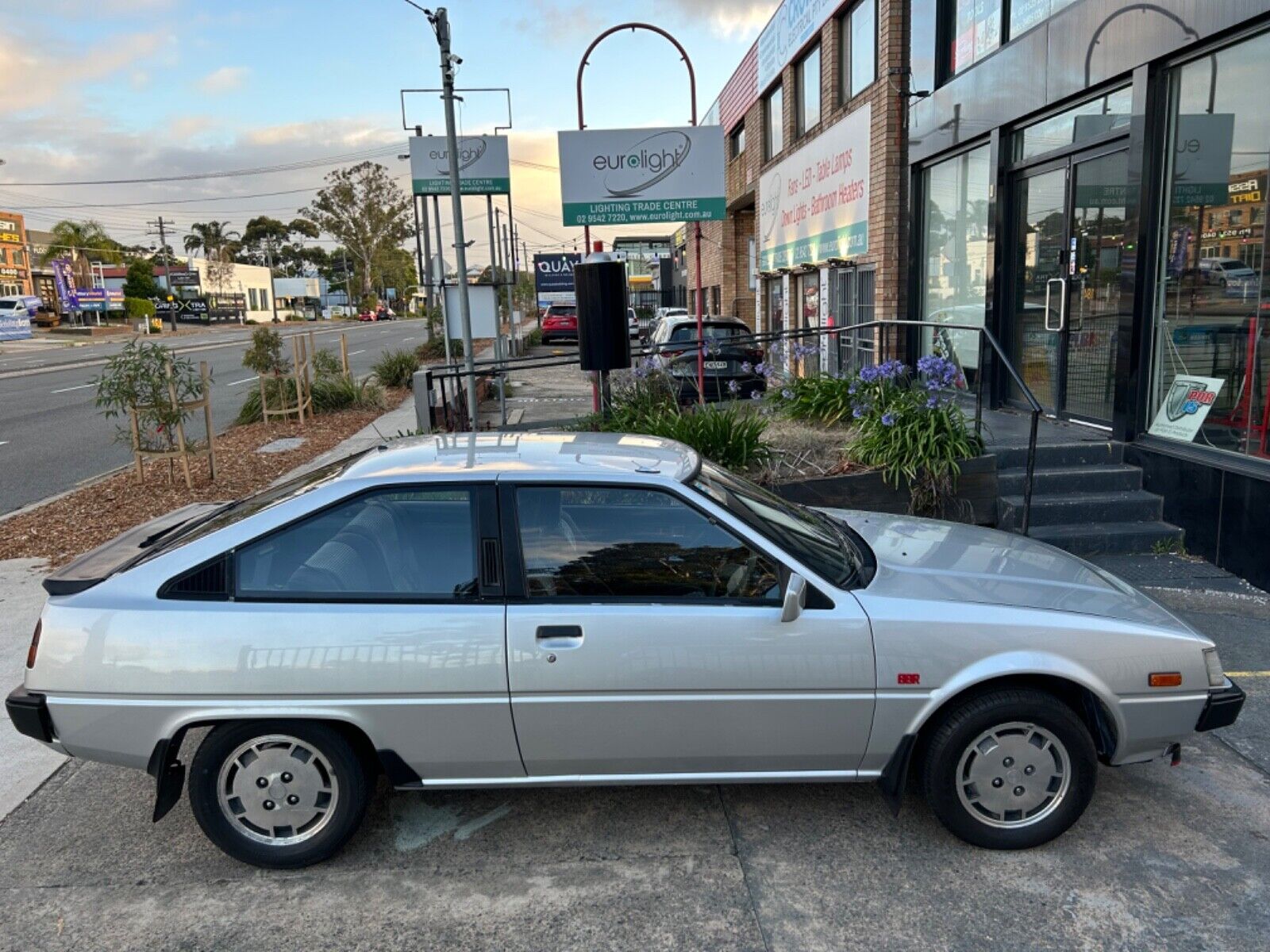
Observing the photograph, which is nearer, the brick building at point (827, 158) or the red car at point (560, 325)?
the brick building at point (827, 158)

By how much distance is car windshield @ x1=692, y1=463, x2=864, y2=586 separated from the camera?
11.6 feet

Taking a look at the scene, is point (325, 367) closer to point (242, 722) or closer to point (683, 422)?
point (683, 422)

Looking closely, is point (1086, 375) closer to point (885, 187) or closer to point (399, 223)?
point (885, 187)


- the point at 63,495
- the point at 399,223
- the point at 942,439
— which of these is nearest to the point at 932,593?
the point at 942,439

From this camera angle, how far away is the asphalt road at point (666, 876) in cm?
304

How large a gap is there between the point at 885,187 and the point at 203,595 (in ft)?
37.0

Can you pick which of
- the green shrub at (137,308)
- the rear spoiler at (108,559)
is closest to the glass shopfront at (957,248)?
the rear spoiler at (108,559)

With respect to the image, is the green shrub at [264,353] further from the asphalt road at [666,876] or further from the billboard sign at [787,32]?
the asphalt road at [666,876]

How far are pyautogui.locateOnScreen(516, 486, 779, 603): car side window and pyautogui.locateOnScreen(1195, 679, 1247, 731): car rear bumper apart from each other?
1.62 m

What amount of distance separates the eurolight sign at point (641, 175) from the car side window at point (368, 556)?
702 centimetres

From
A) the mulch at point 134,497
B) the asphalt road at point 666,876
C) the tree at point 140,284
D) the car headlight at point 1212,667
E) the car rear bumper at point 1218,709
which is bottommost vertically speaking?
the asphalt road at point 666,876

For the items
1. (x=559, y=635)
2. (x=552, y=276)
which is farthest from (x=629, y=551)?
(x=552, y=276)

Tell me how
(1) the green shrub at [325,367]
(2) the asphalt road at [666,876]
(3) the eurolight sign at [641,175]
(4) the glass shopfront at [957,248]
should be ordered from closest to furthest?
(2) the asphalt road at [666,876]
(3) the eurolight sign at [641,175]
(4) the glass shopfront at [957,248]
(1) the green shrub at [325,367]

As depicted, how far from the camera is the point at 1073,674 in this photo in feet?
10.8
